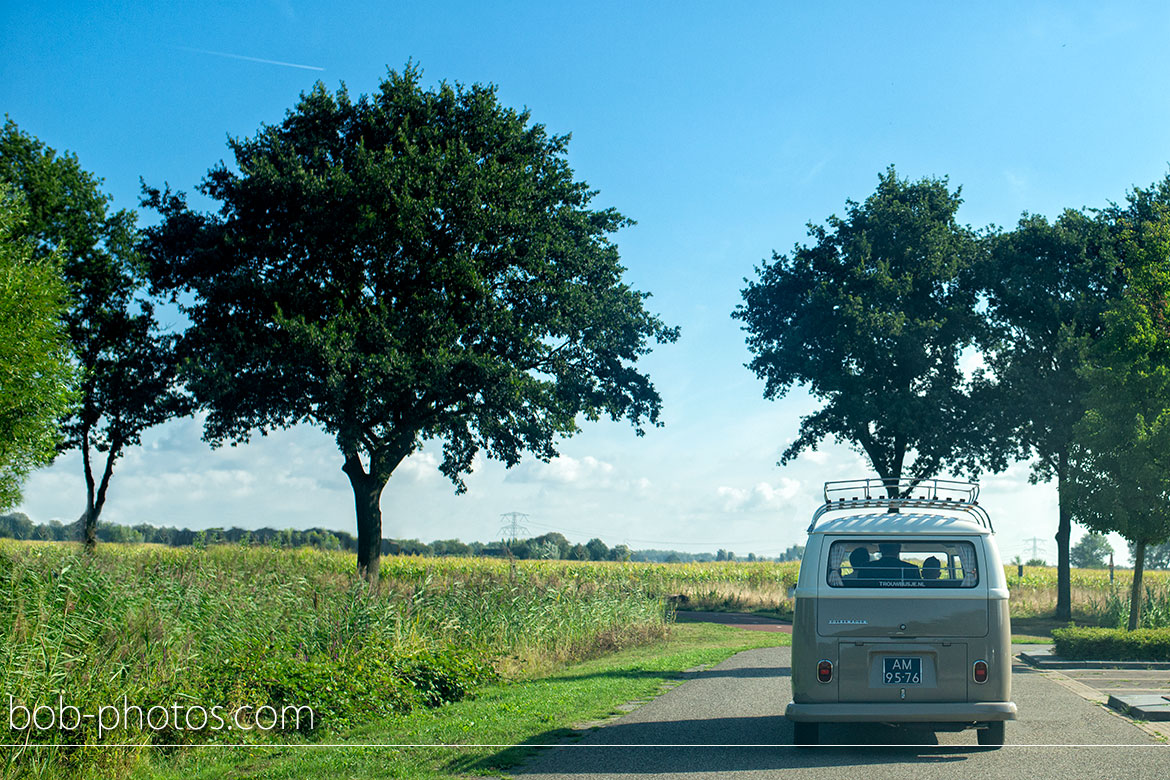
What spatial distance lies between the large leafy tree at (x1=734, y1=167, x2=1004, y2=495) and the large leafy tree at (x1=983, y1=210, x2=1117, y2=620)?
1.12 metres

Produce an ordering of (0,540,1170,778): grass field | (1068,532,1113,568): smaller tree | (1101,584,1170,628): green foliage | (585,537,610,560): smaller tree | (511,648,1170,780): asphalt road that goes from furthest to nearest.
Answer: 1. (1068,532,1113,568): smaller tree
2. (585,537,610,560): smaller tree
3. (1101,584,1170,628): green foliage
4. (0,540,1170,778): grass field
5. (511,648,1170,780): asphalt road

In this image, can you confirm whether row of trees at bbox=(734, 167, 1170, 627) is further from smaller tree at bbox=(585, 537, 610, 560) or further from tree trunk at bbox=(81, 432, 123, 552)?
smaller tree at bbox=(585, 537, 610, 560)

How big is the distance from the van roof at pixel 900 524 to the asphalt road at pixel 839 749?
205 centimetres

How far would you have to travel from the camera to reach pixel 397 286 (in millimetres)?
28547

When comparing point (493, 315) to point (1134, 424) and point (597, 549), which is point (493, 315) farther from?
point (597, 549)

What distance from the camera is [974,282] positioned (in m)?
→ 35.0

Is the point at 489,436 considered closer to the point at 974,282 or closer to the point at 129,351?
the point at 129,351

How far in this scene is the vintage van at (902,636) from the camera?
861 cm

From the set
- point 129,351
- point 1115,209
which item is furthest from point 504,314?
point 1115,209

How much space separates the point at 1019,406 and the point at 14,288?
31.8m

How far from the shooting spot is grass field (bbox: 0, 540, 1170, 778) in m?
9.41

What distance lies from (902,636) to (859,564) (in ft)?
2.70

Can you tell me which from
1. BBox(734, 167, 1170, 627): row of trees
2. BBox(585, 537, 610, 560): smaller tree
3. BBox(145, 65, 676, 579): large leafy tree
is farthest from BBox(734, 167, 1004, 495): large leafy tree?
BBox(585, 537, 610, 560): smaller tree

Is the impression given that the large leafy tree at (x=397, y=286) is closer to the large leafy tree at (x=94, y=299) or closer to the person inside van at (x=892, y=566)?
the large leafy tree at (x=94, y=299)
